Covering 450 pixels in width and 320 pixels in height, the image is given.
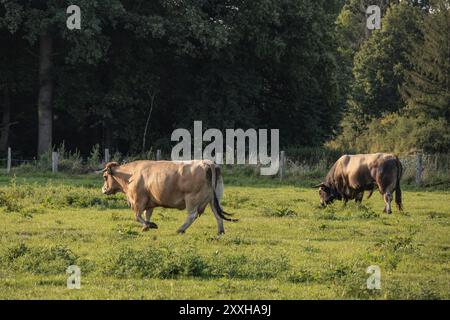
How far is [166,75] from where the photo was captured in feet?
154

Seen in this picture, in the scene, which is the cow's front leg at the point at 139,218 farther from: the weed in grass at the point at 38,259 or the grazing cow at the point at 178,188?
the weed in grass at the point at 38,259

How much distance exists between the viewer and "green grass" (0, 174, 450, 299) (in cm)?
1282

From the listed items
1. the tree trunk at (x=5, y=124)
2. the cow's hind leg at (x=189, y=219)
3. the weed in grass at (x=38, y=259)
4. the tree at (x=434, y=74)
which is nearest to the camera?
the weed in grass at (x=38, y=259)

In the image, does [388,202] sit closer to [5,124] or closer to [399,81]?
[5,124]

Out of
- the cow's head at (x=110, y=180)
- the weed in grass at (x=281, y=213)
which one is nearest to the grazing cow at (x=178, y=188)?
the cow's head at (x=110, y=180)

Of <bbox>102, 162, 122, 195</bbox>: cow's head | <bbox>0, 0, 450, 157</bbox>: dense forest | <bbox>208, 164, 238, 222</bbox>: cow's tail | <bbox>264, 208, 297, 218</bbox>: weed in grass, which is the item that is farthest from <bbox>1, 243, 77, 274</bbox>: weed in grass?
<bbox>0, 0, 450, 157</bbox>: dense forest

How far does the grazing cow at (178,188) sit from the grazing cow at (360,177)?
7625mm

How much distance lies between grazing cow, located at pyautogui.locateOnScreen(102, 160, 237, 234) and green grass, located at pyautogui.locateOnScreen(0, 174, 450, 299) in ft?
1.57

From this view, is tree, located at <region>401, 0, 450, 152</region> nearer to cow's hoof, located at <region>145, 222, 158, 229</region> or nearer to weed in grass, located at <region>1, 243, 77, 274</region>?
cow's hoof, located at <region>145, 222, 158, 229</region>

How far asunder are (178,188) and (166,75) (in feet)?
91.8

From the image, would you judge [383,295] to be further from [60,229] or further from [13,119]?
[13,119]

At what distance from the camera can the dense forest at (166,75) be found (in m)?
41.3

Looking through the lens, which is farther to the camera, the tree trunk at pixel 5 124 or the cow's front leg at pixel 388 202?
the tree trunk at pixel 5 124

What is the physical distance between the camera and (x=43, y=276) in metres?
13.8
